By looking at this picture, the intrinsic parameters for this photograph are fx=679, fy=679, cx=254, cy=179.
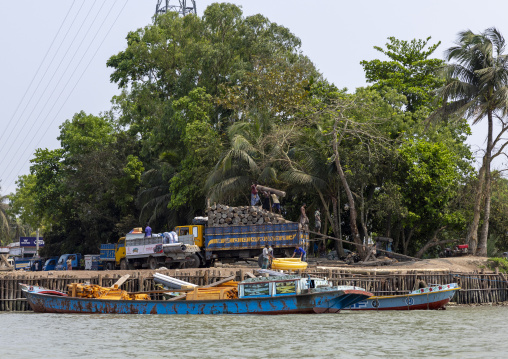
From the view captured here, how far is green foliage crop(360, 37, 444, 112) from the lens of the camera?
164ft

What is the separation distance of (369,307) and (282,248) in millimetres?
8009

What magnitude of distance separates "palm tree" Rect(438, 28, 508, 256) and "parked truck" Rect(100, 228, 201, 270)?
16.0m

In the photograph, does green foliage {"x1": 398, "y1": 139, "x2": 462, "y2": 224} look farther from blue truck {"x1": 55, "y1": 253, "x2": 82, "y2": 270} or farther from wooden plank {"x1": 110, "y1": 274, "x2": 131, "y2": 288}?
blue truck {"x1": 55, "y1": 253, "x2": 82, "y2": 270}

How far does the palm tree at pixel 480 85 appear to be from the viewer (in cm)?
3812

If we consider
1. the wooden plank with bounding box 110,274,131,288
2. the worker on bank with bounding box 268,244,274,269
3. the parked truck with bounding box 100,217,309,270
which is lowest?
the wooden plank with bounding box 110,274,131,288

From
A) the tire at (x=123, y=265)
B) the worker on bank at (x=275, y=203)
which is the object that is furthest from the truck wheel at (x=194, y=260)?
the worker on bank at (x=275, y=203)

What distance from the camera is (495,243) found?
4459cm

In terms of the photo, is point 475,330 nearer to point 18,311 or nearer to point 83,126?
point 18,311

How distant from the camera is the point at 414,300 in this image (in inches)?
1072

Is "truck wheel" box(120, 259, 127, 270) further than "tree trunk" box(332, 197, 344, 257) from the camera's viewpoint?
No

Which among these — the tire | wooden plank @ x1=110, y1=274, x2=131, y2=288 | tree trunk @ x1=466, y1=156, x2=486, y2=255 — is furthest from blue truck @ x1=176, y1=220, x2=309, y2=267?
tree trunk @ x1=466, y1=156, x2=486, y2=255

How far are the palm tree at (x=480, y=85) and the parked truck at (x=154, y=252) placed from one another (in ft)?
52.6

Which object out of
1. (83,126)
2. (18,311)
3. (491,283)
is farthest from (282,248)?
(83,126)

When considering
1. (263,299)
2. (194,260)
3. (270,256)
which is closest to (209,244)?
(194,260)
